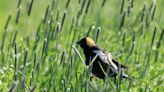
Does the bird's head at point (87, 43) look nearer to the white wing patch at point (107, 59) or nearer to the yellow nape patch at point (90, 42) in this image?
the yellow nape patch at point (90, 42)

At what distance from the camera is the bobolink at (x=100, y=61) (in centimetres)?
488

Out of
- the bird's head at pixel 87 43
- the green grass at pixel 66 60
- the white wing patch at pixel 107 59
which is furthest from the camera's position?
the bird's head at pixel 87 43

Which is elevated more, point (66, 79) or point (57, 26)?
point (57, 26)

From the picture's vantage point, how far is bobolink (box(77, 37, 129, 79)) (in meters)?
4.88

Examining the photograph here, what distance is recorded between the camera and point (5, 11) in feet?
35.7

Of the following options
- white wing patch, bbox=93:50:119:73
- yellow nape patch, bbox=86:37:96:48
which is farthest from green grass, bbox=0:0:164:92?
white wing patch, bbox=93:50:119:73

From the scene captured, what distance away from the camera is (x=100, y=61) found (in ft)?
16.6

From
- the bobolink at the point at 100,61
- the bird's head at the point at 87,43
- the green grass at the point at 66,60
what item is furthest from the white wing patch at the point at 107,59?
the bird's head at the point at 87,43

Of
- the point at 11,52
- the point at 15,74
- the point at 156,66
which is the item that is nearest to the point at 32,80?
the point at 15,74

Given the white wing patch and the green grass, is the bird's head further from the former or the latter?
the white wing patch

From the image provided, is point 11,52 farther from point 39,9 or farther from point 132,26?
point 39,9

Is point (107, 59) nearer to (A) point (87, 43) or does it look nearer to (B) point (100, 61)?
(B) point (100, 61)

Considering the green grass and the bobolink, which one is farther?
the bobolink

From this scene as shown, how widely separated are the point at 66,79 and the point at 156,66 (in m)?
0.98
